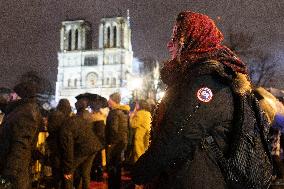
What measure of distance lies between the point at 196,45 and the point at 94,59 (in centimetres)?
9497

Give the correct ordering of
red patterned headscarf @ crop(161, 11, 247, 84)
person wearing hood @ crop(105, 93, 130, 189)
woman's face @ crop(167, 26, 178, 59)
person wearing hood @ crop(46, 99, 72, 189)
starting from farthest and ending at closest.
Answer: person wearing hood @ crop(105, 93, 130, 189), person wearing hood @ crop(46, 99, 72, 189), woman's face @ crop(167, 26, 178, 59), red patterned headscarf @ crop(161, 11, 247, 84)

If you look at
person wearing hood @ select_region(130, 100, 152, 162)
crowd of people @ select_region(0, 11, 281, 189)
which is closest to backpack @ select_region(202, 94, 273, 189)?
crowd of people @ select_region(0, 11, 281, 189)

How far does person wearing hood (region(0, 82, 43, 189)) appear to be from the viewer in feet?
14.8

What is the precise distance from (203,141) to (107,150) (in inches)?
267

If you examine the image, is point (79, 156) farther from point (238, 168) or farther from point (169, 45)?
point (238, 168)

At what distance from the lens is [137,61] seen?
102500mm

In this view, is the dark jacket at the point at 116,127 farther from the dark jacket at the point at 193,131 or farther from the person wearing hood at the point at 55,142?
the dark jacket at the point at 193,131

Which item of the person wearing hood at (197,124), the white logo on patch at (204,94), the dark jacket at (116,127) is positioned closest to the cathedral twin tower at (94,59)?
the dark jacket at (116,127)

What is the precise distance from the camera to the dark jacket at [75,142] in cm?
674

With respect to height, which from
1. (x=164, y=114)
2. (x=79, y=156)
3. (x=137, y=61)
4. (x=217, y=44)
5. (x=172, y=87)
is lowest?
(x=79, y=156)

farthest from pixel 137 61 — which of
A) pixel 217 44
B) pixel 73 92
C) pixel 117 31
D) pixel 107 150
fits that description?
pixel 217 44

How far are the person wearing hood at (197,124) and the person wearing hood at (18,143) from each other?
2467mm

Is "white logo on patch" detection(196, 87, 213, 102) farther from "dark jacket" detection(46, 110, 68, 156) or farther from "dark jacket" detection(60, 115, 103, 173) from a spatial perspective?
"dark jacket" detection(46, 110, 68, 156)

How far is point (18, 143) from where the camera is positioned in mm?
4570
